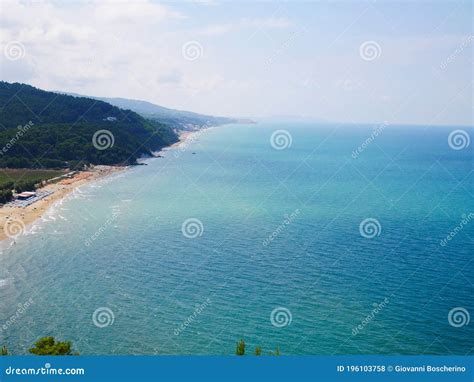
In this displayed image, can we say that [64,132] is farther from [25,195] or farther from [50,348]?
[50,348]

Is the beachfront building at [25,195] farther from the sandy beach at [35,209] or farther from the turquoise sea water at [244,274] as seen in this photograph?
the turquoise sea water at [244,274]

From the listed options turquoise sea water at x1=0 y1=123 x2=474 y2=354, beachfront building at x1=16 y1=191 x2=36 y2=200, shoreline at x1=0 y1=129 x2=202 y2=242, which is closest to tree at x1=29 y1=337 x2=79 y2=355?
turquoise sea water at x1=0 y1=123 x2=474 y2=354

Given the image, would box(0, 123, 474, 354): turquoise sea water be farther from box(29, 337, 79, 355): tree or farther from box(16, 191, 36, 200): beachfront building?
box(29, 337, 79, 355): tree

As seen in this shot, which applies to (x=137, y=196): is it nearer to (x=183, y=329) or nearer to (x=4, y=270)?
(x=4, y=270)

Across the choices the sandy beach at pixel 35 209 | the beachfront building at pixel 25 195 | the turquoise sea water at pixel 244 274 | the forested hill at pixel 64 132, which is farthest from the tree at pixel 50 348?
the forested hill at pixel 64 132

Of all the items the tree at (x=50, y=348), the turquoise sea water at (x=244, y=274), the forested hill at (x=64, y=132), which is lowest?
the tree at (x=50, y=348)

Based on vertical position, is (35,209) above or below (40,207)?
below

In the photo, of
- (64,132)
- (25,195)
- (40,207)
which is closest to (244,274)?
(40,207)

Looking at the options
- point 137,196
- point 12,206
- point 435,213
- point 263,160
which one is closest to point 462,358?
point 435,213
